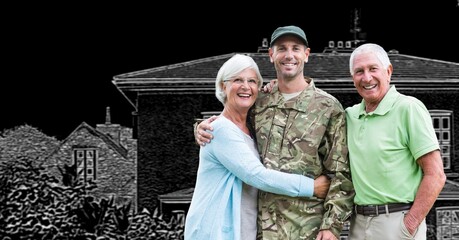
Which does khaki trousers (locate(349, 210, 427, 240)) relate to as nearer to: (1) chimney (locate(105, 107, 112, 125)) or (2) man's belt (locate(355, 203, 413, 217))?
(2) man's belt (locate(355, 203, 413, 217))

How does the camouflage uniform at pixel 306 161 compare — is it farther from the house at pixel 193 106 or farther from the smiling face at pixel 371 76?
the house at pixel 193 106

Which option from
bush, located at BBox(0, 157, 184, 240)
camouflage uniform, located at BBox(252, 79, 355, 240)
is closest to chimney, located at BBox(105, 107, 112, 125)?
bush, located at BBox(0, 157, 184, 240)

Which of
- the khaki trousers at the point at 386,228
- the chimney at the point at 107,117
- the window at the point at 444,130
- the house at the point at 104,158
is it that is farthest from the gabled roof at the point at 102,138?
the khaki trousers at the point at 386,228

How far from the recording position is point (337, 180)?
3.29 metres

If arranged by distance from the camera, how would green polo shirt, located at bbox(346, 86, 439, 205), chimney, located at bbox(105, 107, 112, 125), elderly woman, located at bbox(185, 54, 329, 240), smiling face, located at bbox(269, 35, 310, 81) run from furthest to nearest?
chimney, located at bbox(105, 107, 112, 125) → smiling face, located at bbox(269, 35, 310, 81) → elderly woman, located at bbox(185, 54, 329, 240) → green polo shirt, located at bbox(346, 86, 439, 205)

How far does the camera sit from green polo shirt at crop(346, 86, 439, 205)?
122 inches

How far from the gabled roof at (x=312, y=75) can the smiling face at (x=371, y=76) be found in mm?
3007

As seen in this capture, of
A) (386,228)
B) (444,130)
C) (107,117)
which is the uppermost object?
(107,117)

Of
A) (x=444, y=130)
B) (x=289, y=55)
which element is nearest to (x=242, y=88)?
(x=289, y=55)

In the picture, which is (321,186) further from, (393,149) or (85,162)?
(85,162)

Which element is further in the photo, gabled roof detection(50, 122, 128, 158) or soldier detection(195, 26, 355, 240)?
gabled roof detection(50, 122, 128, 158)

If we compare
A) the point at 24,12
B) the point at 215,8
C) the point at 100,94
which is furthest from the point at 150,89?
the point at 24,12

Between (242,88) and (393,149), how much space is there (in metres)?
0.74

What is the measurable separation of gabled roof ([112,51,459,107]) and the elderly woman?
291 cm
